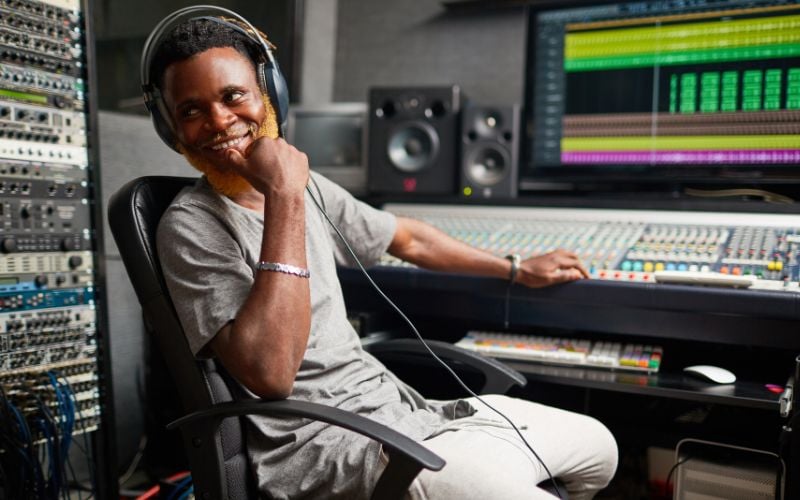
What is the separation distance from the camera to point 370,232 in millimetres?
1447

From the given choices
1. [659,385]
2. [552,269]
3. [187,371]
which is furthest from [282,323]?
[659,385]

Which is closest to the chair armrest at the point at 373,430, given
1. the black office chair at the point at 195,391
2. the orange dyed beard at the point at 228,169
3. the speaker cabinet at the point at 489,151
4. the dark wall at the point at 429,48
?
the black office chair at the point at 195,391

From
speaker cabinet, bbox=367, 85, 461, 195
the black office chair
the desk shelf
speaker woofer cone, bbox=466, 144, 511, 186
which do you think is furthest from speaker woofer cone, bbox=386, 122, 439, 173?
the black office chair

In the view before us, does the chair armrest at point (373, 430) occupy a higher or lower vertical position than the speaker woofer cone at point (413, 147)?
lower

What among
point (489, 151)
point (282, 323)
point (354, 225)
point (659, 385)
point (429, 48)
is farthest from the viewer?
point (429, 48)

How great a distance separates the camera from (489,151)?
195 centimetres

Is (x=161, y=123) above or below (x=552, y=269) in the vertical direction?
above

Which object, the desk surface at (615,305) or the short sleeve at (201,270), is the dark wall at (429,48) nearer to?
the desk surface at (615,305)

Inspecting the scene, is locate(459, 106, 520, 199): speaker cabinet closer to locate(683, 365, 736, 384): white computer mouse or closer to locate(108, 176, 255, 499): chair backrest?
locate(683, 365, 736, 384): white computer mouse

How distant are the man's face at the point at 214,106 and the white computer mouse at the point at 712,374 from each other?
932 mm

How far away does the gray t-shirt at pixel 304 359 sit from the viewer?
1017 millimetres

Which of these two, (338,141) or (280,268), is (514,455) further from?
(338,141)

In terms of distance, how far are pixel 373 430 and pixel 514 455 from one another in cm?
27

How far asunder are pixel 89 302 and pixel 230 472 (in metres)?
0.75
